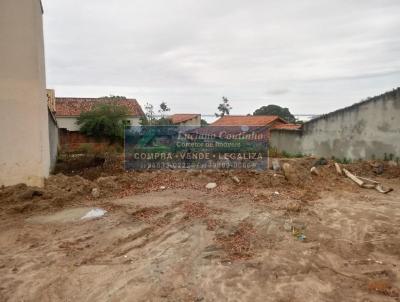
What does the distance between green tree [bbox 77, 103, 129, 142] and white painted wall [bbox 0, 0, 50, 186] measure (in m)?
16.9

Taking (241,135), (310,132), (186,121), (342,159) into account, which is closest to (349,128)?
(342,159)

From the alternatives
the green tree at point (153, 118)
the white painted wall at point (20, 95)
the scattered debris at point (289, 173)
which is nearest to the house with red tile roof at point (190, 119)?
the green tree at point (153, 118)

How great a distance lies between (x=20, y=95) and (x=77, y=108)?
2564cm

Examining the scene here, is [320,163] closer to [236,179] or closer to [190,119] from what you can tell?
[236,179]

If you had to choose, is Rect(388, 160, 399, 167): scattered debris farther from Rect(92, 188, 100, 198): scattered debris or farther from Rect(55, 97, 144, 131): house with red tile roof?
Rect(55, 97, 144, 131): house with red tile roof

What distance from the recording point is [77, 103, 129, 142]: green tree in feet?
84.0

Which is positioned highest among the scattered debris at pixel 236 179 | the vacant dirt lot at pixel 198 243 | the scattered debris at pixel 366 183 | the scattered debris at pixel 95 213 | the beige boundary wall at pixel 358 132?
the beige boundary wall at pixel 358 132

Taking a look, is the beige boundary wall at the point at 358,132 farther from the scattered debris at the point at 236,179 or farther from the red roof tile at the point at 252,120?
the scattered debris at the point at 236,179

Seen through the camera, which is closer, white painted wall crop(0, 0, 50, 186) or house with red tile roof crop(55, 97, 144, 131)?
white painted wall crop(0, 0, 50, 186)

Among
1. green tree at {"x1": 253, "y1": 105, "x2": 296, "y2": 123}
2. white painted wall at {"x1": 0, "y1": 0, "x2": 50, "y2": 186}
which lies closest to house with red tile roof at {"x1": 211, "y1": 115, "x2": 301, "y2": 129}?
green tree at {"x1": 253, "y1": 105, "x2": 296, "y2": 123}

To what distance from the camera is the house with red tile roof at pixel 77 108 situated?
101 feet

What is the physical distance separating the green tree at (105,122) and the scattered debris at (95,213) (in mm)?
18018

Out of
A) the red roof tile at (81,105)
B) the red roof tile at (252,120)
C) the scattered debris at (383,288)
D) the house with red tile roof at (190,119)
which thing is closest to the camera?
the scattered debris at (383,288)

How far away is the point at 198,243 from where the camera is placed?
6.02m
